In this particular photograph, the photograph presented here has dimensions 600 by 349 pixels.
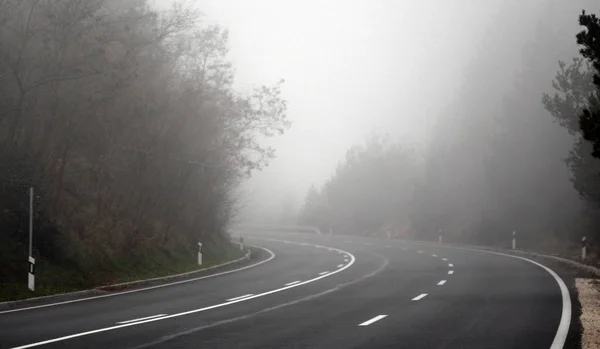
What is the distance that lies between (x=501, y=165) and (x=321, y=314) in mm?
41703

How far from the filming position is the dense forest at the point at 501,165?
1665 inches

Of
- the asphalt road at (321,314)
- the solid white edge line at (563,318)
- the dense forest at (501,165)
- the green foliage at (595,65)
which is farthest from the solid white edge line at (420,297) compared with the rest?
the dense forest at (501,165)

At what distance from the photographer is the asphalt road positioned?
1278 centimetres

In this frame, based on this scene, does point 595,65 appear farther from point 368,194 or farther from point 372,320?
point 368,194

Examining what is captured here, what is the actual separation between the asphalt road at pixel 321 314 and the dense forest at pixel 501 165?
1001 centimetres

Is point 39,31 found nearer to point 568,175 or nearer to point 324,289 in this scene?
point 324,289

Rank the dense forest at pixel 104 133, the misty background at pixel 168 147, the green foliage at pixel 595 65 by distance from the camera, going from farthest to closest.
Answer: the misty background at pixel 168 147, the dense forest at pixel 104 133, the green foliage at pixel 595 65

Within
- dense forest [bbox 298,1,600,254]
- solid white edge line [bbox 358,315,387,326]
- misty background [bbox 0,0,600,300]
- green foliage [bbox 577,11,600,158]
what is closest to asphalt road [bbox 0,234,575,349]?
solid white edge line [bbox 358,315,387,326]

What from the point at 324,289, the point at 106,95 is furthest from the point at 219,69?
the point at 324,289

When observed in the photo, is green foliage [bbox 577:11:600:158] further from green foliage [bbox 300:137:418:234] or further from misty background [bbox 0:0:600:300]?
green foliage [bbox 300:137:418:234]

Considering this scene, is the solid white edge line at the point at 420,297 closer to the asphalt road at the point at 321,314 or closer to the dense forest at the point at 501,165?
the asphalt road at the point at 321,314

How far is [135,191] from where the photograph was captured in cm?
3306

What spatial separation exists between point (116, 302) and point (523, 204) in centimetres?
3635

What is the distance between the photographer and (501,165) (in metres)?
56.2
